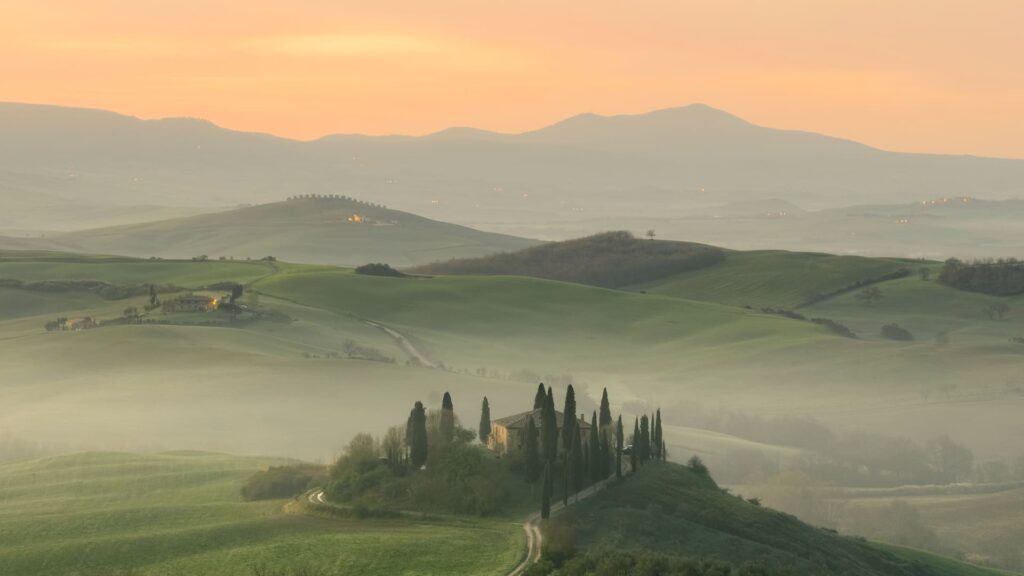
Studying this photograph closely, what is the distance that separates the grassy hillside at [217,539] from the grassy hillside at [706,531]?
5583mm

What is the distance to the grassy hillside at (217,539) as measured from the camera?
7088 cm

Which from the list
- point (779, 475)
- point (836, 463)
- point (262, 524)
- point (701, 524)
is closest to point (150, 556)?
point (262, 524)

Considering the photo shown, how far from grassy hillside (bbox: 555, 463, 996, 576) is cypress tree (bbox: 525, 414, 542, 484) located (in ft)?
14.2

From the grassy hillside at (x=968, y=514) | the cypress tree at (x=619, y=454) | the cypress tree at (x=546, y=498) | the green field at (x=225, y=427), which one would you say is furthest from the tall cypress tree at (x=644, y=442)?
the grassy hillside at (x=968, y=514)

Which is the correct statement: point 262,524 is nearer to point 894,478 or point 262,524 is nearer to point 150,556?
point 150,556

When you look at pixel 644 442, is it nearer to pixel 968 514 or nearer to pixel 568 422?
pixel 568 422

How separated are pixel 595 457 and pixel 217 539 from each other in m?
25.2

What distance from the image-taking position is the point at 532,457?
290ft

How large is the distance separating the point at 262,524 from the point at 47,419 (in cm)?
9102

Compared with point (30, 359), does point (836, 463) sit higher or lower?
lower

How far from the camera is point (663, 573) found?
65500 mm

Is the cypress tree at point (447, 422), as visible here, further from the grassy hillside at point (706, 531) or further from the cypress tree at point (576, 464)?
the grassy hillside at point (706, 531)

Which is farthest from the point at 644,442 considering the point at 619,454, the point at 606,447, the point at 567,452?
the point at 567,452

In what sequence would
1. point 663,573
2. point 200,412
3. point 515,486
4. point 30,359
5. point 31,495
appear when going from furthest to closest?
point 30,359
point 200,412
point 31,495
point 515,486
point 663,573
